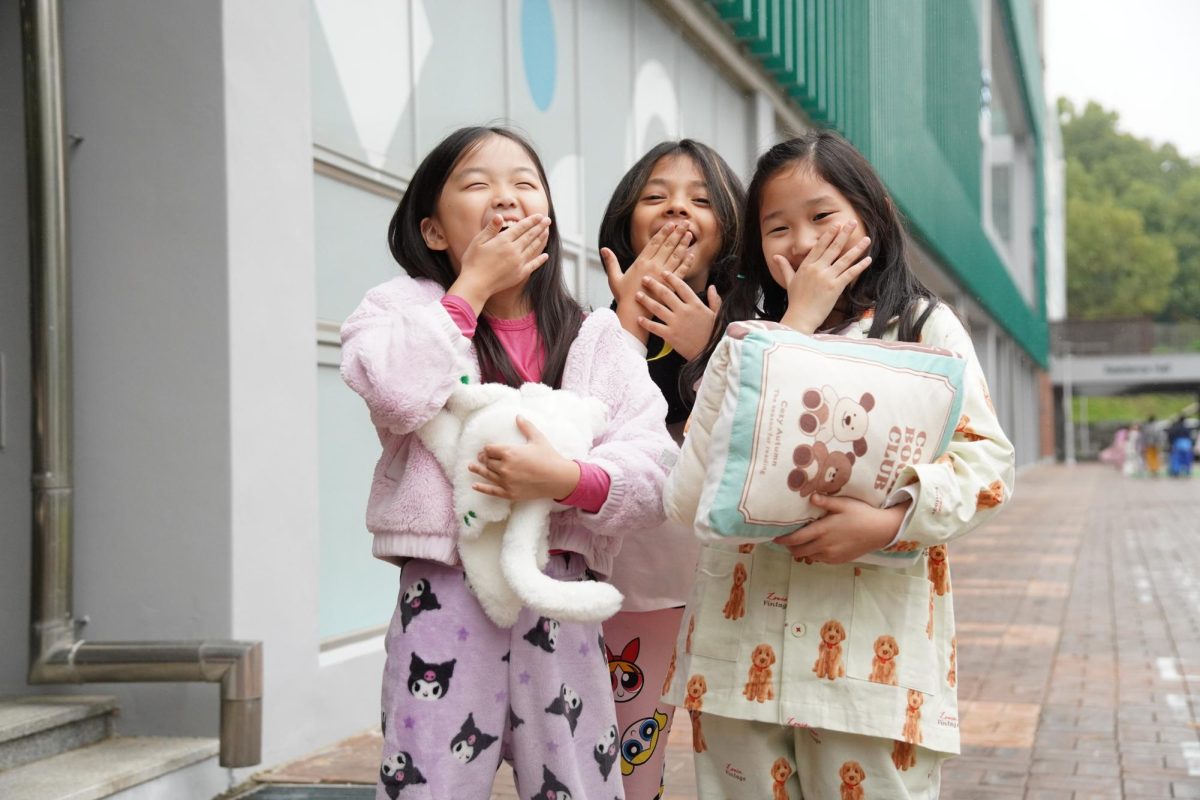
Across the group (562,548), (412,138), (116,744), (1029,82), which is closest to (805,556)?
(562,548)

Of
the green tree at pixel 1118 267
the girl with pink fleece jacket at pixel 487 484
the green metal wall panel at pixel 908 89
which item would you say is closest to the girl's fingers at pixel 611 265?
the girl with pink fleece jacket at pixel 487 484

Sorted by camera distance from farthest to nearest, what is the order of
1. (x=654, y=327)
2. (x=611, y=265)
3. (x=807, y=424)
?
(x=611, y=265) → (x=654, y=327) → (x=807, y=424)

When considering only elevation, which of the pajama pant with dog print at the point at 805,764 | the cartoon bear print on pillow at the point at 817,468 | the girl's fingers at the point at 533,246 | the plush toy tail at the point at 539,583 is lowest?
the pajama pant with dog print at the point at 805,764

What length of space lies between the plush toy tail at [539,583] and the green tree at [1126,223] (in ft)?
250

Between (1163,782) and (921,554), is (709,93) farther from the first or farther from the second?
(921,554)

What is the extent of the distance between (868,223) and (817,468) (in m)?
0.59

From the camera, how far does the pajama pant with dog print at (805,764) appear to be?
6.77 feet

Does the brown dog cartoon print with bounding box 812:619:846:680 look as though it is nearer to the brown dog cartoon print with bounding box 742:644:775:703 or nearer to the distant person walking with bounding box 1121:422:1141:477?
the brown dog cartoon print with bounding box 742:644:775:703

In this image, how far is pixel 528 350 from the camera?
7.29 ft

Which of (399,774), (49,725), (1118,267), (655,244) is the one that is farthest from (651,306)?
(1118,267)

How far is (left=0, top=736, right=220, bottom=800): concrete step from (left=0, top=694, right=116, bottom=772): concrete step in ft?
0.11

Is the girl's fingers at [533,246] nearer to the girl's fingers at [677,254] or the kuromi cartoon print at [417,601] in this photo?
the girl's fingers at [677,254]

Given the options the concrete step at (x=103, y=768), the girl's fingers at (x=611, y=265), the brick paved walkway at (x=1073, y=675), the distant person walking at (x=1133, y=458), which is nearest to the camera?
the girl's fingers at (x=611, y=265)

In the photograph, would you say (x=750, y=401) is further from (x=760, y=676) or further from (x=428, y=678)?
(x=428, y=678)
